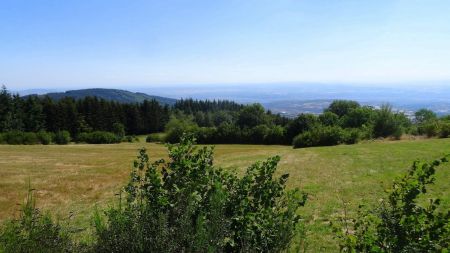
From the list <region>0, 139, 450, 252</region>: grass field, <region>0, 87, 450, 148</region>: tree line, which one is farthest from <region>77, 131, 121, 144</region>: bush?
<region>0, 139, 450, 252</region>: grass field

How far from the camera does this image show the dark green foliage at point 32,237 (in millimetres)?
3656

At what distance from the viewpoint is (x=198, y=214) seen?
406cm

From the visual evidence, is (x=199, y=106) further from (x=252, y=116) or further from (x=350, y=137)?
(x=350, y=137)

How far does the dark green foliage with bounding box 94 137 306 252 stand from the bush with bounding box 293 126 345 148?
101 ft

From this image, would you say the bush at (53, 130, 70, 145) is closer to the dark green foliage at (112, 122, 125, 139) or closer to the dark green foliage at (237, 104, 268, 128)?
the dark green foliage at (112, 122, 125, 139)

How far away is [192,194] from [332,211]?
6.62 metres

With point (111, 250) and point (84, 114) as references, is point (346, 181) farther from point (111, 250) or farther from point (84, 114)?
point (84, 114)

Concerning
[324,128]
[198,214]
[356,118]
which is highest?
[198,214]

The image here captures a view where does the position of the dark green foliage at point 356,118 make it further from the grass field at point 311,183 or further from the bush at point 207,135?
the grass field at point 311,183

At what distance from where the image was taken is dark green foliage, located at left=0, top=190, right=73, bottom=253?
3656mm

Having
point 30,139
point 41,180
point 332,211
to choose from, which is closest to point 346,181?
point 332,211

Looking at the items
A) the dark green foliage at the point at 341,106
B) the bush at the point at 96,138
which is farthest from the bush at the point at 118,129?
the dark green foliage at the point at 341,106

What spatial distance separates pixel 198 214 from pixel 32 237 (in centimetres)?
167

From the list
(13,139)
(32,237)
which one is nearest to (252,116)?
(13,139)
